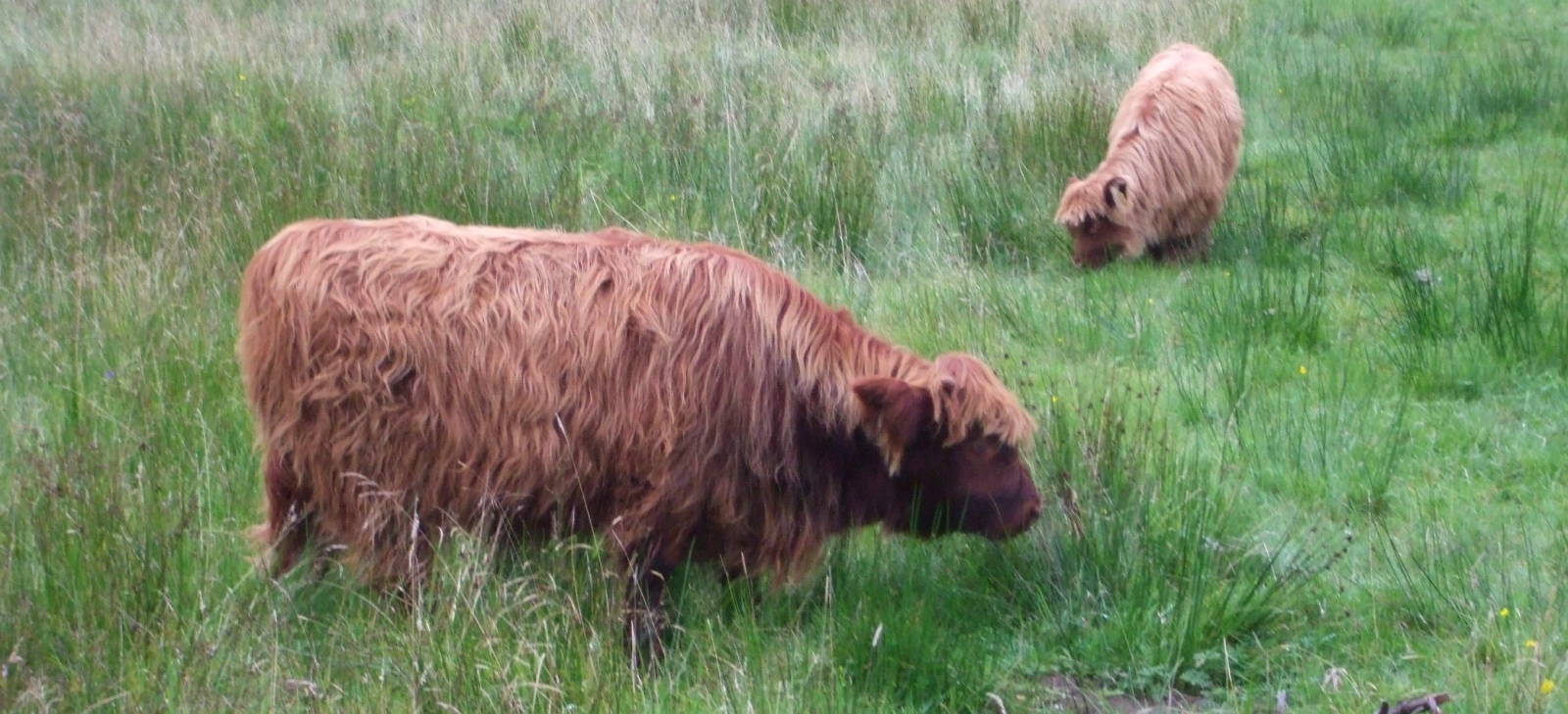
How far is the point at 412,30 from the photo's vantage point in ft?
37.3

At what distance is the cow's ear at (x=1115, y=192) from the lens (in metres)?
7.26

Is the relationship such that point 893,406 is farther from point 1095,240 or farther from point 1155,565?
point 1095,240

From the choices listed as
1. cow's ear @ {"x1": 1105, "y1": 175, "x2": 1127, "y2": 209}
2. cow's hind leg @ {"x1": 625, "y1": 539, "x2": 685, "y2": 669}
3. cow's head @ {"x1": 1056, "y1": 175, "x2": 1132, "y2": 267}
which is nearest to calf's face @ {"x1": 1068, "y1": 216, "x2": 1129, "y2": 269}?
cow's head @ {"x1": 1056, "y1": 175, "x2": 1132, "y2": 267}

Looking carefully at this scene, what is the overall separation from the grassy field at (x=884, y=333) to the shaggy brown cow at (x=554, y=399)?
0.52ft

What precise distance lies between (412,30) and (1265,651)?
927 centimetres

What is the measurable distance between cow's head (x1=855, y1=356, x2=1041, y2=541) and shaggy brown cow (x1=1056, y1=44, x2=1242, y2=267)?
135 inches

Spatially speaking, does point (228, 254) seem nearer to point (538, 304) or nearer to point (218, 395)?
point (218, 395)

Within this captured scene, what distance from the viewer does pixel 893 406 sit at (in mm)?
3848

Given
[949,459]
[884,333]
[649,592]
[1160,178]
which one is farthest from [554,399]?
[1160,178]

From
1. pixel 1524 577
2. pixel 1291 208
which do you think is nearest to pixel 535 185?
pixel 1291 208

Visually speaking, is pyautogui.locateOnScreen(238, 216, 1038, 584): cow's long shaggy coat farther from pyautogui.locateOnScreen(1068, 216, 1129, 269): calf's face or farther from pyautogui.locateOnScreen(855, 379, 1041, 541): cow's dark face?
pyautogui.locateOnScreen(1068, 216, 1129, 269): calf's face

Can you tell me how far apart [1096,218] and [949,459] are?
3530mm

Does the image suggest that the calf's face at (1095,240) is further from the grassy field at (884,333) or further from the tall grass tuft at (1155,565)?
the tall grass tuft at (1155,565)

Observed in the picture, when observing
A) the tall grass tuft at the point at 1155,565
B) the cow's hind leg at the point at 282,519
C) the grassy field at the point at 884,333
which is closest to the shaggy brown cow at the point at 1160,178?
the grassy field at the point at 884,333
